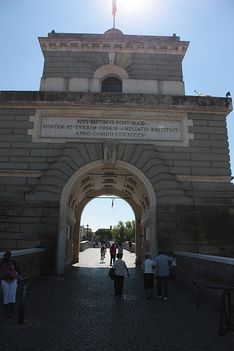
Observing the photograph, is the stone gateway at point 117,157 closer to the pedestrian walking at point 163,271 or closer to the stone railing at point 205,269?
the stone railing at point 205,269

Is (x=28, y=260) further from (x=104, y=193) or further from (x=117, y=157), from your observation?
(x=104, y=193)

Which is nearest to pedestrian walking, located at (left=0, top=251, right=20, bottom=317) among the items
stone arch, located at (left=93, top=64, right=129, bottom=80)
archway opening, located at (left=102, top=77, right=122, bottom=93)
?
archway opening, located at (left=102, top=77, right=122, bottom=93)

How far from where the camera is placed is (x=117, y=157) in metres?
17.7

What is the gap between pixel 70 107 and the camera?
1833 centimetres

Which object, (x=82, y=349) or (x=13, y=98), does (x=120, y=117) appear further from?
(x=82, y=349)

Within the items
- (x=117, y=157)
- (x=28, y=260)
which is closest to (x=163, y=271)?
(x=28, y=260)

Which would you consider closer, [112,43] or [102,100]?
[102,100]

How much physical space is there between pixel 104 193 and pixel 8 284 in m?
18.6

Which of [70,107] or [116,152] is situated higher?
[70,107]

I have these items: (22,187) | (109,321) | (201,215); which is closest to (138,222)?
(201,215)

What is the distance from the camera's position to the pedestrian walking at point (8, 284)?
315 inches

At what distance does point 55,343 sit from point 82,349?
58 centimetres

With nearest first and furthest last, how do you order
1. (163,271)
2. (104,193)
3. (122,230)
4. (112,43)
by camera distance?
1. (163,271)
2. (112,43)
3. (104,193)
4. (122,230)

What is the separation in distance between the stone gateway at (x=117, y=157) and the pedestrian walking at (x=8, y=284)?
7.68m
